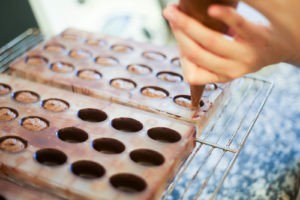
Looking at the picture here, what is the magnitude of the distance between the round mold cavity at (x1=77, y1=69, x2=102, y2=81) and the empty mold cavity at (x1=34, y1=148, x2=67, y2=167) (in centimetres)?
33

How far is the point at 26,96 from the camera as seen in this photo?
3.69 feet

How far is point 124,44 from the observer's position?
1392mm

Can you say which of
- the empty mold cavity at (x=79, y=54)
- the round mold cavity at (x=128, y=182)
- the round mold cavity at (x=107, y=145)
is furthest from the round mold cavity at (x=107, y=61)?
the round mold cavity at (x=128, y=182)

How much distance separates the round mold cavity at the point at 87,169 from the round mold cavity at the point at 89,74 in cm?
36

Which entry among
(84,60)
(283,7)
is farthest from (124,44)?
(283,7)

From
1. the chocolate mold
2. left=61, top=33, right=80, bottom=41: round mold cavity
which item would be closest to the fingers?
the chocolate mold

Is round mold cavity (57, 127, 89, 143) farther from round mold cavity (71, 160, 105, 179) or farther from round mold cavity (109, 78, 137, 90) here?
round mold cavity (109, 78, 137, 90)

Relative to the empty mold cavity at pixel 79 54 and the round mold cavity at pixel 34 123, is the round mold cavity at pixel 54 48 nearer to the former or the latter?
the empty mold cavity at pixel 79 54

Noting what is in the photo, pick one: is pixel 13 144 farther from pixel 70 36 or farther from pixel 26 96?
pixel 70 36

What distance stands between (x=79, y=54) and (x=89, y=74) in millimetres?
132

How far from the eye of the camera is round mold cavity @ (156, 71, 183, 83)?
1.22 meters

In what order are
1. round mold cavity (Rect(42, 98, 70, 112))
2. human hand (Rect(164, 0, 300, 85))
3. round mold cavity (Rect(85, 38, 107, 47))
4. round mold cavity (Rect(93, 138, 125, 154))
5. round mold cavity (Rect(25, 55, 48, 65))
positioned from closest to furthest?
1. human hand (Rect(164, 0, 300, 85))
2. round mold cavity (Rect(93, 138, 125, 154))
3. round mold cavity (Rect(42, 98, 70, 112))
4. round mold cavity (Rect(25, 55, 48, 65))
5. round mold cavity (Rect(85, 38, 107, 47))

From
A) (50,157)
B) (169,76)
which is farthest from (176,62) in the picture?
(50,157)

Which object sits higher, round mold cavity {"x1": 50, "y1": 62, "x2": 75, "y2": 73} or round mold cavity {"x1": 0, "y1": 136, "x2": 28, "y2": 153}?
round mold cavity {"x1": 50, "y1": 62, "x2": 75, "y2": 73}
